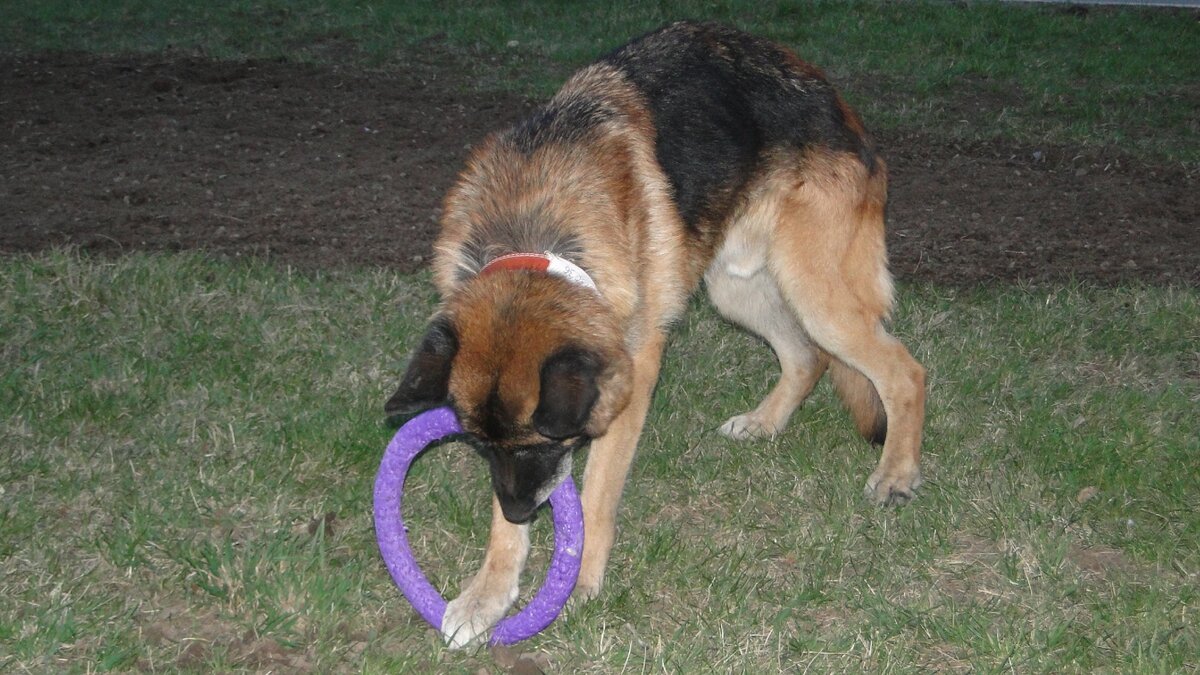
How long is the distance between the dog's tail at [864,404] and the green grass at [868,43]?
15.6ft

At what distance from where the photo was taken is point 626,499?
4.84 meters

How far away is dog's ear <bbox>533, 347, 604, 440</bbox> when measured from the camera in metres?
3.41

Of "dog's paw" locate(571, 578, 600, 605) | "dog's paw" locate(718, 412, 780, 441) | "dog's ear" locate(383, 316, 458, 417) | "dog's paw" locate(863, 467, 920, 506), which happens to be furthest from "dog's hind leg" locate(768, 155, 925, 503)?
"dog's ear" locate(383, 316, 458, 417)

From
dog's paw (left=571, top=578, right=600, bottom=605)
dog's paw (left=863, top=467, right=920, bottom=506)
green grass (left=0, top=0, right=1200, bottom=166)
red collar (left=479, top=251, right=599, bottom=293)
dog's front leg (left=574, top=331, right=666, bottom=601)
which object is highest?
red collar (left=479, top=251, right=599, bottom=293)

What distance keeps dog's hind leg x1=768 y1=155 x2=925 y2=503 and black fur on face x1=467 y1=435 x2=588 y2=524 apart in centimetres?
161

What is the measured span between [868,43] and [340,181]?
608 centimetres

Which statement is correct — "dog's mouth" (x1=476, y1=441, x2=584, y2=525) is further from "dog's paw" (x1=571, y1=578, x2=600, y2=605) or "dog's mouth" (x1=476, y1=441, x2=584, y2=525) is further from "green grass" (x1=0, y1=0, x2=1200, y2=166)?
"green grass" (x1=0, y1=0, x2=1200, y2=166)

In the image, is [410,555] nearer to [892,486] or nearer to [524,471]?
[524,471]

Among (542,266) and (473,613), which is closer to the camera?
(542,266)

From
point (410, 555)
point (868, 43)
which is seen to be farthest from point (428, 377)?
point (868, 43)

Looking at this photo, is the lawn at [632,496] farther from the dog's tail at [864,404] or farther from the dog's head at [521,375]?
the dog's head at [521,375]

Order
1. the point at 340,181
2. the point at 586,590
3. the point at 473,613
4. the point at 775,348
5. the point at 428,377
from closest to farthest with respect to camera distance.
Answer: the point at 428,377 → the point at 473,613 → the point at 586,590 → the point at 775,348 → the point at 340,181

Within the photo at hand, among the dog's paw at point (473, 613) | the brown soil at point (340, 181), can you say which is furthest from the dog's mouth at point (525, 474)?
the brown soil at point (340, 181)

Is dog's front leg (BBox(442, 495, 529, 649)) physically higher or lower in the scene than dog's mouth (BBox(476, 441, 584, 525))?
lower
